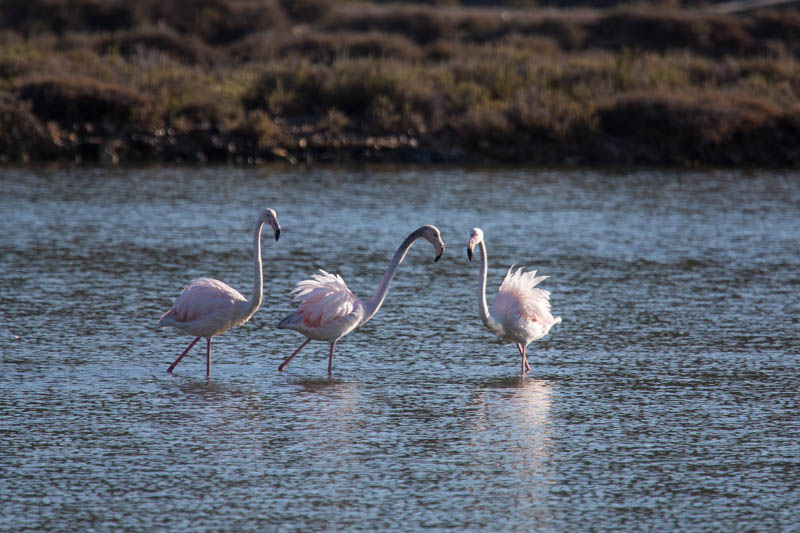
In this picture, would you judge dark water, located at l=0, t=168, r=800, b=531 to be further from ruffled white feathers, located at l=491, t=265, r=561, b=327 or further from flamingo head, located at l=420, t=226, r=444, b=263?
flamingo head, located at l=420, t=226, r=444, b=263

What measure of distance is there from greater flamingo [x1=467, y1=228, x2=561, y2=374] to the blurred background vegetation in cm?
1371

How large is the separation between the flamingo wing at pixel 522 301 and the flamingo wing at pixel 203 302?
6.52 feet

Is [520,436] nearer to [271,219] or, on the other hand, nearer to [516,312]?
[516,312]

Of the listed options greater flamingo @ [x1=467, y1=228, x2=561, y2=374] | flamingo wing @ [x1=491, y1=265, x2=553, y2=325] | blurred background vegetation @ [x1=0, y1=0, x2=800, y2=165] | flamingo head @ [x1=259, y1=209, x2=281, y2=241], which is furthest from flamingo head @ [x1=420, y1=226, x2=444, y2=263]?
blurred background vegetation @ [x1=0, y1=0, x2=800, y2=165]

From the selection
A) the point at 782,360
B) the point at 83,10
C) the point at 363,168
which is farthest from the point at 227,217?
the point at 83,10

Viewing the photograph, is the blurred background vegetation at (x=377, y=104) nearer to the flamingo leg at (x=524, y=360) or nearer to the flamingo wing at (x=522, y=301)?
the flamingo wing at (x=522, y=301)

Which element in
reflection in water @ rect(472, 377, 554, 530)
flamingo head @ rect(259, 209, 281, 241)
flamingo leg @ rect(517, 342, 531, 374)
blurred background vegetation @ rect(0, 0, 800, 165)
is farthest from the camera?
blurred background vegetation @ rect(0, 0, 800, 165)

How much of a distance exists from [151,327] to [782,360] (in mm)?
5212

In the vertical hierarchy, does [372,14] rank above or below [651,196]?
above

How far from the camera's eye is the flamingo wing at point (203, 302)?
8562 millimetres

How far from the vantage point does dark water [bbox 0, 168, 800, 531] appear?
5961mm

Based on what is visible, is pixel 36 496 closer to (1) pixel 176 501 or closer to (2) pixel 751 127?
(1) pixel 176 501

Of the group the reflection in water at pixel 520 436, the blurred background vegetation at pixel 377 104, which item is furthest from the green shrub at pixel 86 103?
the reflection in water at pixel 520 436

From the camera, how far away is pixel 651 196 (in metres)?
18.4
